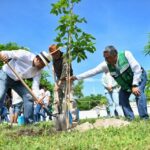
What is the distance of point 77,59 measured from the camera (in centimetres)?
848

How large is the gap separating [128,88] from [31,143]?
333cm

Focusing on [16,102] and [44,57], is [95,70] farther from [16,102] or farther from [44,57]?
[16,102]

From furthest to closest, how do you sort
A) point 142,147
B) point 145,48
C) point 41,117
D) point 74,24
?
point 145,48, point 41,117, point 74,24, point 142,147

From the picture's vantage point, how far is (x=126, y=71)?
8766 millimetres

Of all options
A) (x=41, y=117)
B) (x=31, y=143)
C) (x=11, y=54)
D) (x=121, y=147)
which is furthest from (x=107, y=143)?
(x=41, y=117)

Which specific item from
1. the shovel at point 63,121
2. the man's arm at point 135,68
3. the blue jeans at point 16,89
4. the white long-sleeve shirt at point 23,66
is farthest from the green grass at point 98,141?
the blue jeans at point 16,89

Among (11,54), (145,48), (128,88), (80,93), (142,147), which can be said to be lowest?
(142,147)

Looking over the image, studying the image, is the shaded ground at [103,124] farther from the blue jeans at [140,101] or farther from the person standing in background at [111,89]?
the person standing in background at [111,89]

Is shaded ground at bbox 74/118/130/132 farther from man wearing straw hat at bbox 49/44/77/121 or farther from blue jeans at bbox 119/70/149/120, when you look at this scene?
man wearing straw hat at bbox 49/44/77/121

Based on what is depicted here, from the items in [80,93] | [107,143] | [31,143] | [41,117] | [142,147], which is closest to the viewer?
[142,147]

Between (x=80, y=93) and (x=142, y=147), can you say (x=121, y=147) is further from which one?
(x=80, y=93)

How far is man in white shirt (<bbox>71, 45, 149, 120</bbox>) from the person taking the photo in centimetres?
857

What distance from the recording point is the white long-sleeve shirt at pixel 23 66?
8.96m

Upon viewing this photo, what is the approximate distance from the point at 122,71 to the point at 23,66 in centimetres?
185
